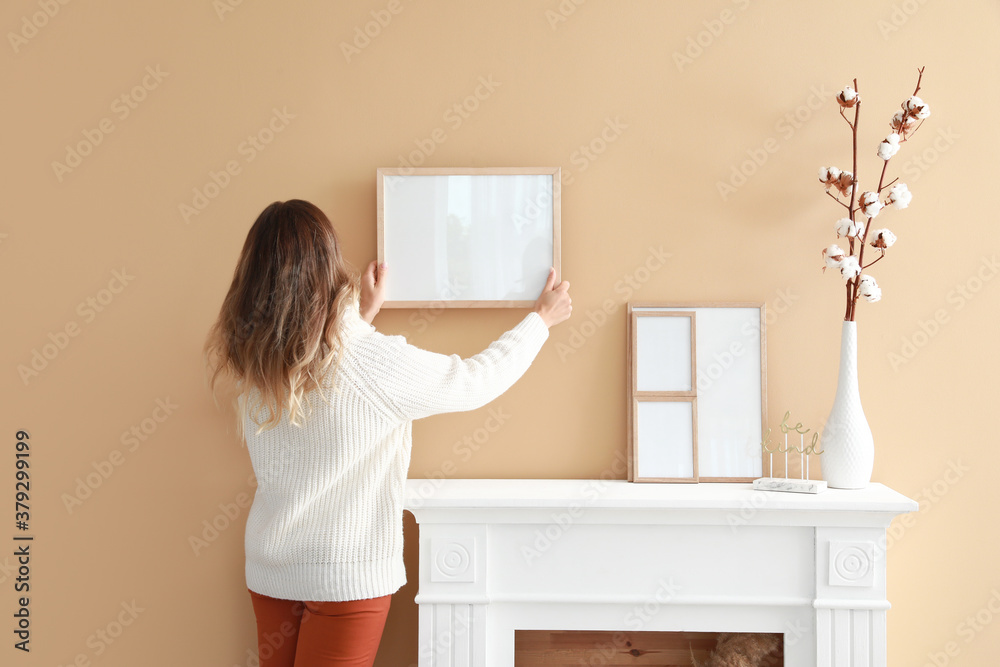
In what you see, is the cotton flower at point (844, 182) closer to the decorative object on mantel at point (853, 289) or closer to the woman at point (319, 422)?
the decorative object on mantel at point (853, 289)

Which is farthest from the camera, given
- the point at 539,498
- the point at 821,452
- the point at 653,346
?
the point at 653,346

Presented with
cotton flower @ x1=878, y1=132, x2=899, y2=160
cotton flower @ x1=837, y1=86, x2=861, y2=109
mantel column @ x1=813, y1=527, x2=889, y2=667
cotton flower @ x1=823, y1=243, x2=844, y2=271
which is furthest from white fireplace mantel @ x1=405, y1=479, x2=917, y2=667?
cotton flower @ x1=837, y1=86, x2=861, y2=109

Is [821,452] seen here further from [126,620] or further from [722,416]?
[126,620]

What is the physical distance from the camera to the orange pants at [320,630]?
1.38m

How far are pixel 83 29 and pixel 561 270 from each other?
142cm

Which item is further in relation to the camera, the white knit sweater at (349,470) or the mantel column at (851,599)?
the mantel column at (851,599)

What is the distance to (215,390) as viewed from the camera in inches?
73.1

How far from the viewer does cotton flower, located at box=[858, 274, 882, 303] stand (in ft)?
5.43

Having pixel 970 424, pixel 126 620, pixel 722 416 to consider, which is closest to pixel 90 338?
pixel 126 620

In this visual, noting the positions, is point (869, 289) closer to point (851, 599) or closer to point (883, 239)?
point (883, 239)

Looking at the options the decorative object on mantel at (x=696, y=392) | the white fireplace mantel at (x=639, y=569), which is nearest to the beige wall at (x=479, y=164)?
the decorative object on mantel at (x=696, y=392)

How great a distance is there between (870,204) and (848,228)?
0.27ft

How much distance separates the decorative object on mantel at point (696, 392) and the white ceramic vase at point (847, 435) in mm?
161

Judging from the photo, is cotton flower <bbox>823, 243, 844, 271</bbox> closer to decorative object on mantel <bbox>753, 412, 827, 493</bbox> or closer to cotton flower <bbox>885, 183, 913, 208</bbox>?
cotton flower <bbox>885, 183, 913, 208</bbox>
